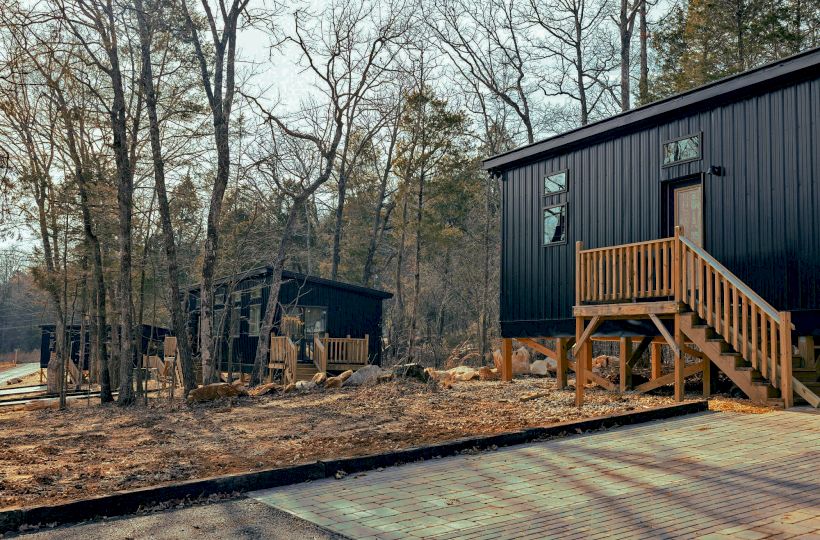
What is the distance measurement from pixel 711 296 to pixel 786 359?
64.3 inches

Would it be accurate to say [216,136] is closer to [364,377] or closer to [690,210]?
[364,377]

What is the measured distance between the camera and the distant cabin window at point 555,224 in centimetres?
1557

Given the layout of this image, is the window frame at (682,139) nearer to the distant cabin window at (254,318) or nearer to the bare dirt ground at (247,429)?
the bare dirt ground at (247,429)

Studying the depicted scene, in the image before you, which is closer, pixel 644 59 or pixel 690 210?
pixel 690 210

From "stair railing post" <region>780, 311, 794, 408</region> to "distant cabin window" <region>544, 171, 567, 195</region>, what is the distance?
6524mm

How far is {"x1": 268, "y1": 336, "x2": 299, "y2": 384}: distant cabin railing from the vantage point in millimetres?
23609

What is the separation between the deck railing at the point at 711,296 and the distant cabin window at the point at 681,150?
207 centimetres

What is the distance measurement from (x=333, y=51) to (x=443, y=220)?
51.9 ft

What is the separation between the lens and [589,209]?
15.0 m

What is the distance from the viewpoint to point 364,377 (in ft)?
60.7

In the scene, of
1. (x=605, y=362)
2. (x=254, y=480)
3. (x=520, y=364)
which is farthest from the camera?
(x=520, y=364)

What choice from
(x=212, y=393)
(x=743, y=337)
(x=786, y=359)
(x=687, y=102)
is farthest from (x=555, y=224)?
(x=212, y=393)

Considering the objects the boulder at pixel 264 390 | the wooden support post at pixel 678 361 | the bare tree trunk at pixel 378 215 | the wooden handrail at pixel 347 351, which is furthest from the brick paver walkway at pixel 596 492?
the bare tree trunk at pixel 378 215

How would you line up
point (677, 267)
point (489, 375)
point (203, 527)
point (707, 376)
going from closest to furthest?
point (203, 527)
point (677, 267)
point (707, 376)
point (489, 375)
